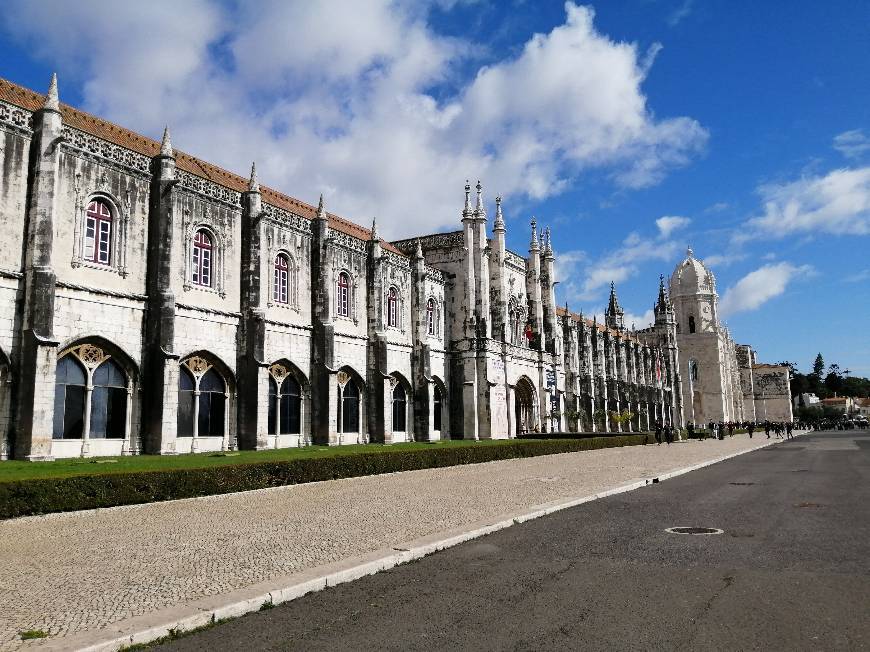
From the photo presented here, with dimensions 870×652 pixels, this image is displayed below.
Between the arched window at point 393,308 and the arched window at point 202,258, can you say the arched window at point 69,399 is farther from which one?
the arched window at point 393,308

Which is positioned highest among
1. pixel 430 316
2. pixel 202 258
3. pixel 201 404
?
pixel 202 258

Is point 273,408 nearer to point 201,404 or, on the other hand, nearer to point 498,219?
point 201,404

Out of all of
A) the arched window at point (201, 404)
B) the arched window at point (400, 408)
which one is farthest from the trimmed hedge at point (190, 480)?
the arched window at point (400, 408)

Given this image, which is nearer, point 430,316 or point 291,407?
point 291,407

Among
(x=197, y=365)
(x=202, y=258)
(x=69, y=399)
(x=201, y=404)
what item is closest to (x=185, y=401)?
→ (x=201, y=404)


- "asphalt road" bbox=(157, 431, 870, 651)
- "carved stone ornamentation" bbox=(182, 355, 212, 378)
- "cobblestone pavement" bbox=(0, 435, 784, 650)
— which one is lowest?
"asphalt road" bbox=(157, 431, 870, 651)

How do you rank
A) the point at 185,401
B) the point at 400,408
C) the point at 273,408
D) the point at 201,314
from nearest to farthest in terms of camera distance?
the point at 185,401 → the point at 201,314 → the point at 273,408 → the point at 400,408

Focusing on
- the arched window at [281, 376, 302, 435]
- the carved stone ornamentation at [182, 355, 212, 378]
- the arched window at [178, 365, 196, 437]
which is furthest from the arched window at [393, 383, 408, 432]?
the arched window at [178, 365, 196, 437]

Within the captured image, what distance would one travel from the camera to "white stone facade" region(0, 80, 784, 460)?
2005 cm

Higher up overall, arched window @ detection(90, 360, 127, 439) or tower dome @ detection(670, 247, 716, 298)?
tower dome @ detection(670, 247, 716, 298)

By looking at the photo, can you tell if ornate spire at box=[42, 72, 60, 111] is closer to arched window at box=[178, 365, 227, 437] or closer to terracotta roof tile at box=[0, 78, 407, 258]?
terracotta roof tile at box=[0, 78, 407, 258]

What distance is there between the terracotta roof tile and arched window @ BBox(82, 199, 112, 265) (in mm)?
2547

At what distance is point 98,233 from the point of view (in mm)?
22469

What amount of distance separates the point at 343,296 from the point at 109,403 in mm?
13863
